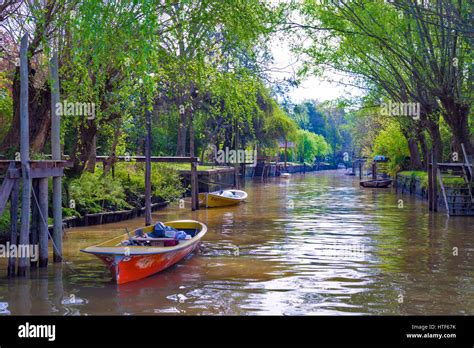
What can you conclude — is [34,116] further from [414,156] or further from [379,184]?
[379,184]

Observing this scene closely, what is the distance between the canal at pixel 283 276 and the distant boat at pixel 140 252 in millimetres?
234

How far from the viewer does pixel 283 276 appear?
1434 cm

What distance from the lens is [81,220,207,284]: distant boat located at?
1288 centimetres

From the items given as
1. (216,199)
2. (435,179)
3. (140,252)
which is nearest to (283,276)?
(140,252)

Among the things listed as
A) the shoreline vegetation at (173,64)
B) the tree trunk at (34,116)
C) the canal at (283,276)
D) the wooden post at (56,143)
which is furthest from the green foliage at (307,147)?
the wooden post at (56,143)

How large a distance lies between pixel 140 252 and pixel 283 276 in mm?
3151

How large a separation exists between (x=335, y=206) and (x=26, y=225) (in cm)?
2268

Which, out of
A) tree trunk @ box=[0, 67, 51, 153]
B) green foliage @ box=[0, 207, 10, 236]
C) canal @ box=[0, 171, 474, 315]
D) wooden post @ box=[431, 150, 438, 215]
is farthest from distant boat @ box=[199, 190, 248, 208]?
green foliage @ box=[0, 207, 10, 236]

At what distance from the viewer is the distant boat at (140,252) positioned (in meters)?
12.9

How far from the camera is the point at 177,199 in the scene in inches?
1222

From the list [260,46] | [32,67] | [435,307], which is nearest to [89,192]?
[32,67]

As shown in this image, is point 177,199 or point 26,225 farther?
point 177,199

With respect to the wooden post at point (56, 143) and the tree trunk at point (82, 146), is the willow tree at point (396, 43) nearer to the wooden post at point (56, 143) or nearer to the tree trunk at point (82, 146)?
the tree trunk at point (82, 146)
